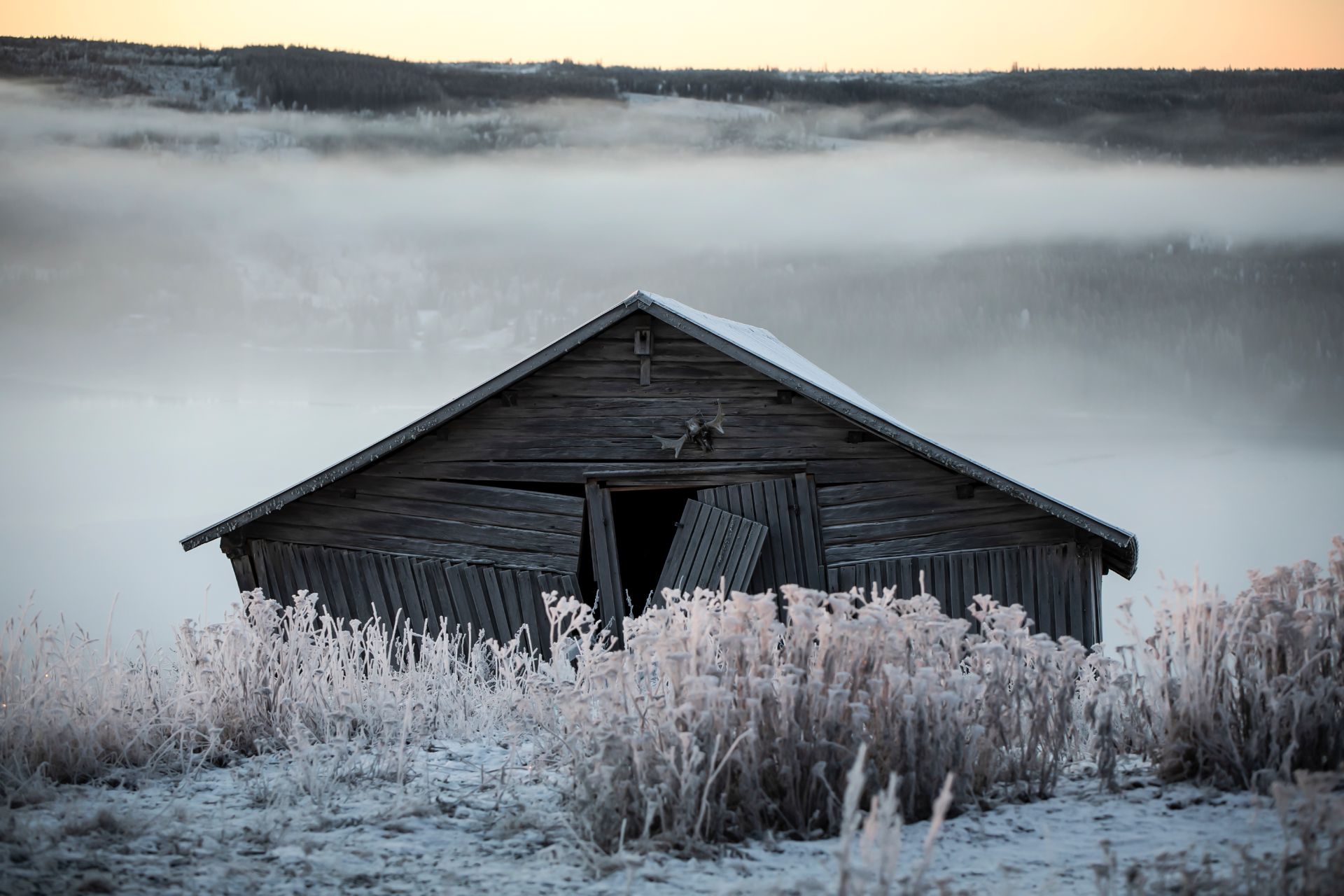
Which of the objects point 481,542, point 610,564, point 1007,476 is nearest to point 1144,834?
point 1007,476

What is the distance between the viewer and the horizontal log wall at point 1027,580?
11.0 m

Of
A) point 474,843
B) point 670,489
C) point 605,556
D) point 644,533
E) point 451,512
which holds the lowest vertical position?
point 644,533

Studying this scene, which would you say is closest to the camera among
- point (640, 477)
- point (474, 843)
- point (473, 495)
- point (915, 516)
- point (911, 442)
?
point (474, 843)

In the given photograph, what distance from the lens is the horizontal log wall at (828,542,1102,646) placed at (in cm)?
1102

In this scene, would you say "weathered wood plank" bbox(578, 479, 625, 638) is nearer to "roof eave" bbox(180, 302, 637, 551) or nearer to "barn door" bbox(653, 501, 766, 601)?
"barn door" bbox(653, 501, 766, 601)

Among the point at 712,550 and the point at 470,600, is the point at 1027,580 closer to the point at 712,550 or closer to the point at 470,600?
the point at 712,550

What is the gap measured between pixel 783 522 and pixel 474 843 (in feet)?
23.5

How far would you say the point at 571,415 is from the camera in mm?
11539

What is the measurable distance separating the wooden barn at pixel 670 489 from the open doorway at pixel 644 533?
4.04 meters

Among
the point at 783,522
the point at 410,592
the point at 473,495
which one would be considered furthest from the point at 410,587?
the point at 783,522

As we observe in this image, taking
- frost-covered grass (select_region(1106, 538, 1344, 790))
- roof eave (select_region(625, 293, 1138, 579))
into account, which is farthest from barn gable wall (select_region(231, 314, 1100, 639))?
frost-covered grass (select_region(1106, 538, 1344, 790))

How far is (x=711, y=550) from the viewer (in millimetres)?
11078

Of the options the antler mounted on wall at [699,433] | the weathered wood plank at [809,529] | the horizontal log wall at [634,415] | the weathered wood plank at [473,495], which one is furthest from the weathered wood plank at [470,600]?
the weathered wood plank at [809,529]

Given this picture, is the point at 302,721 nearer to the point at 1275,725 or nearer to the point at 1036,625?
the point at 1275,725
